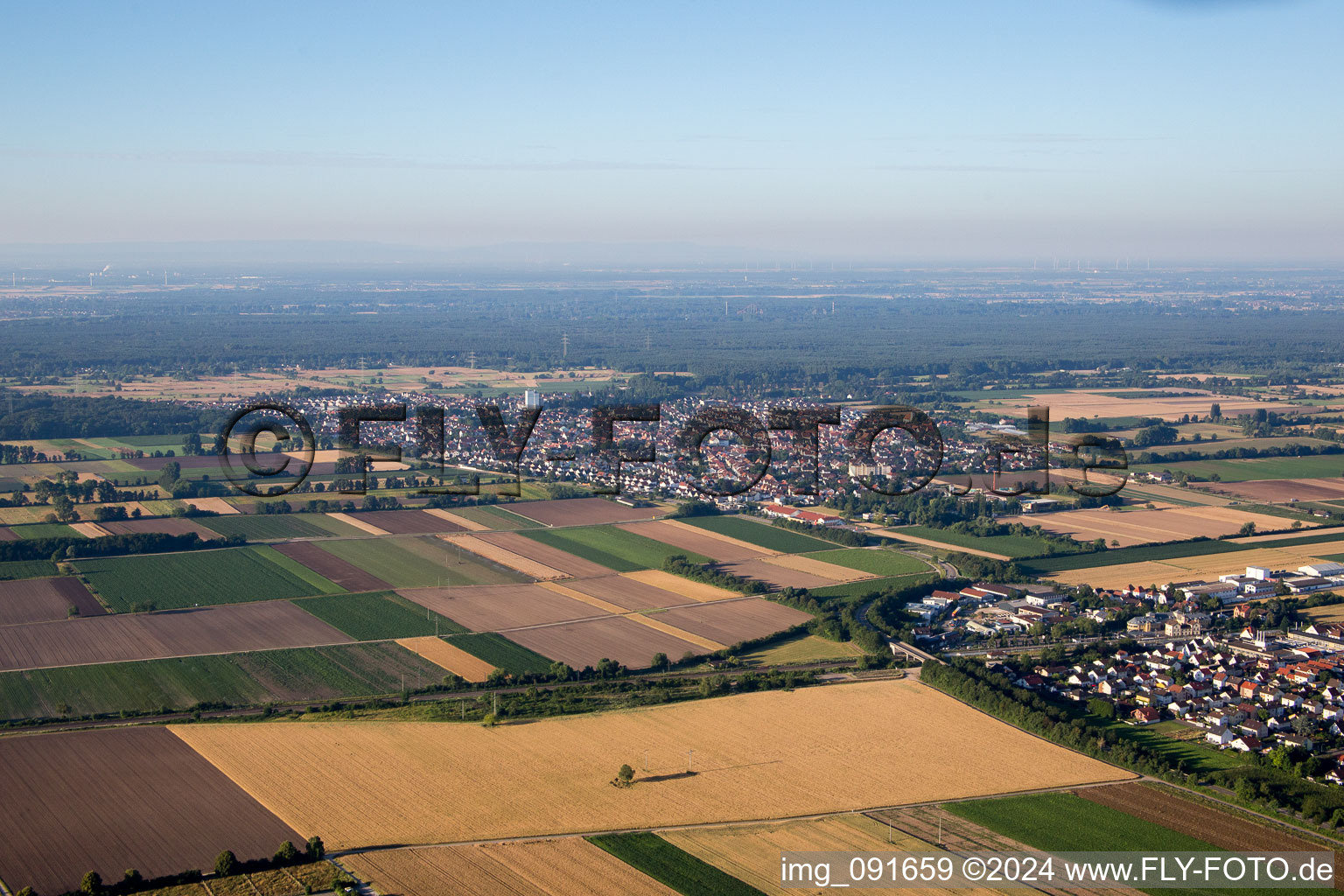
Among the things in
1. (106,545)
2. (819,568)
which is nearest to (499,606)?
(819,568)

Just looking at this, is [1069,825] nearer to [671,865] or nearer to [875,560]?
[671,865]

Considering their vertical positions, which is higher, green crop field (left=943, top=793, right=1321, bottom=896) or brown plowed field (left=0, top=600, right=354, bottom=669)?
brown plowed field (left=0, top=600, right=354, bottom=669)

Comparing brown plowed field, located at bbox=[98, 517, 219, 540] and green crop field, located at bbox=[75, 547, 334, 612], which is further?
brown plowed field, located at bbox=[98, 517, 219, 540]

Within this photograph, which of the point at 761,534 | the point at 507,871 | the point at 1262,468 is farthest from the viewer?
the point at 1262,468

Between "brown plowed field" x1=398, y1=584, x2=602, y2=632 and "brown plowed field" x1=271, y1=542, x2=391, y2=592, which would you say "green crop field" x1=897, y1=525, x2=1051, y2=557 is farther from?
"brown plowed field" x1=271, y1=542, x2=391, y2=592

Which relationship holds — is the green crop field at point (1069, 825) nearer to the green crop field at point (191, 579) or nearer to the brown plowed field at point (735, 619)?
the brown plowed field at point (735, 619)

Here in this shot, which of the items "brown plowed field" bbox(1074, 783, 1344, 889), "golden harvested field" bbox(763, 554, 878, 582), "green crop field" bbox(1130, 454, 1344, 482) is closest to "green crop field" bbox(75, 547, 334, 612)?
"golden harvested field" bbox(763, 554, 878, 582)
